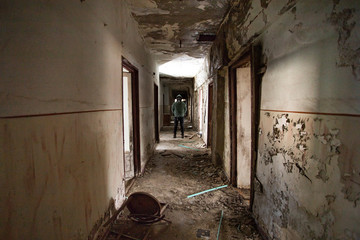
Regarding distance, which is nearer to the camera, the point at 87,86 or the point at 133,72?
the point at 87,86

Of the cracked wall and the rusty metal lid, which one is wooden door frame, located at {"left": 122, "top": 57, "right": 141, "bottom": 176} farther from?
the cracked wall

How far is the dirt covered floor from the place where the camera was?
2107mm

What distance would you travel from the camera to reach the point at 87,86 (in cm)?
155

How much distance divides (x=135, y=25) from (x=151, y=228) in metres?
3.18

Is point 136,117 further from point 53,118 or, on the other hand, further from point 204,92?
point 204,92

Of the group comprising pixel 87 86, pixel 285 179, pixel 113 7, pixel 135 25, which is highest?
pixel 135 25

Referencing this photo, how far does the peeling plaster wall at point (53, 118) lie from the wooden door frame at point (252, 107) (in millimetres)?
1585

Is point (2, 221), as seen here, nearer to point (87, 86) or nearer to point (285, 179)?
point (87, 86)

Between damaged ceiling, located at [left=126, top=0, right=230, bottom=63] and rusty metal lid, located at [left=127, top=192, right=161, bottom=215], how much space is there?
2.56 metres

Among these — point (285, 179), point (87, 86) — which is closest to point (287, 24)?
point (285, 179)

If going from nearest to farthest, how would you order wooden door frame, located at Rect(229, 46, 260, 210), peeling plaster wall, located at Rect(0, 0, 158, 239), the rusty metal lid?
1. peeling plaster wall, located at Rect(0, 0, 158, 239)
2. wooden door frame, located at Rect(229, 46, 260, 210)
3. the rusty metal lid

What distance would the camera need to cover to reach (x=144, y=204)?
2203 mm

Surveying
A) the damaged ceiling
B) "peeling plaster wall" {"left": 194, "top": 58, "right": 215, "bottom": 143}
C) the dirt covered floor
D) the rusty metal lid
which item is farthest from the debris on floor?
the damaged ceiling

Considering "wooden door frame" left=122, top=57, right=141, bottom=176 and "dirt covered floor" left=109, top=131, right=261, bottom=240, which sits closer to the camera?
"dirt covered floor" left=109, top=131, right=261, bottom=240
